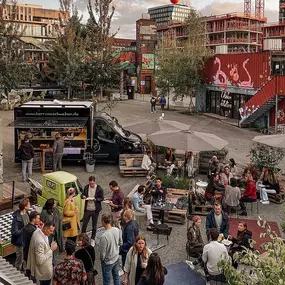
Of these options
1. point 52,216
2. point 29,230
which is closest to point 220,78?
point 52,216

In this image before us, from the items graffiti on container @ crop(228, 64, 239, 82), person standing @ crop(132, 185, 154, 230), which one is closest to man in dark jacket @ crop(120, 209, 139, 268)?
person standing @ crop(132, 185, 154, 230)

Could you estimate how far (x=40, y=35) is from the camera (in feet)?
283

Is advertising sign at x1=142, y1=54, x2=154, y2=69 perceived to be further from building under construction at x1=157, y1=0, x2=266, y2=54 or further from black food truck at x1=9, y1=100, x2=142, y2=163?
black food truck at x1=9, y1=100, x2=142, y2=163

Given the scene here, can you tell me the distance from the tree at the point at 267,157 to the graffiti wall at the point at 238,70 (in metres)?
14.3

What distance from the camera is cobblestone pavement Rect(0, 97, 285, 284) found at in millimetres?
10008

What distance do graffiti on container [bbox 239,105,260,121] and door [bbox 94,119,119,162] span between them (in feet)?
45.5

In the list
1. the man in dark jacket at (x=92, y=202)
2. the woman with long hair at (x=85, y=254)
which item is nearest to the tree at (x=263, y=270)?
the woman with long hair at (x=85, y=254)

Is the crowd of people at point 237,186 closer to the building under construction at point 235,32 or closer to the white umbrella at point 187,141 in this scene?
the white umbrella at point 187,141

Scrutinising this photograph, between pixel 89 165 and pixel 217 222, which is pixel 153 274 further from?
pixel 89 165

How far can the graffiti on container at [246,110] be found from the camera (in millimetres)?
27734

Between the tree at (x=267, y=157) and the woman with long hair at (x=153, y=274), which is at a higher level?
the tree at (x=267, y=157)

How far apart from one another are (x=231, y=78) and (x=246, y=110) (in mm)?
4177

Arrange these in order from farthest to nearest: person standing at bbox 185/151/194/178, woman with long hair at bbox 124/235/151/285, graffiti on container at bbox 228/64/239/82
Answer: graffiti on container at bbox 228/64/239/82 < person standing at bbox 185/151/194/178 < woman with long hair at bbox 124/235/151/285

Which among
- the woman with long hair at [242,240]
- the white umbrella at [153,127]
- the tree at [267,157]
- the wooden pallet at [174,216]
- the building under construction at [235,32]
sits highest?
the building under construction at [235,32]
